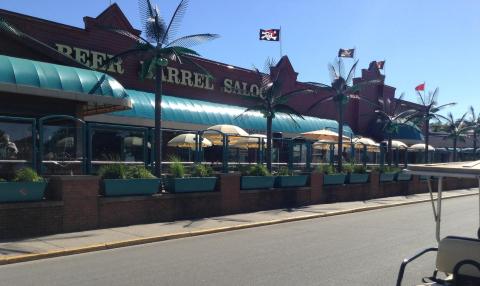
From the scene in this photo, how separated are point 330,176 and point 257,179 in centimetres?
524

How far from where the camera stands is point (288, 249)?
36.1ft

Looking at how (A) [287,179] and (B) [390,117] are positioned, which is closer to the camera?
(A) [287,179]

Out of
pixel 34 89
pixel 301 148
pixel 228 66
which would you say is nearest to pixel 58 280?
pixel 34 89

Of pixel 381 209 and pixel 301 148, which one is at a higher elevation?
pixel 301 148

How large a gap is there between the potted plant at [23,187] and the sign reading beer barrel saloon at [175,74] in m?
7.99

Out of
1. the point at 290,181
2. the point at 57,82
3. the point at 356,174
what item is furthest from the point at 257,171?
the point at 57,82

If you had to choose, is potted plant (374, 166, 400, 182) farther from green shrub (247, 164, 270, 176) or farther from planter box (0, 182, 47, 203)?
planter box (0, 182, 47, 203)

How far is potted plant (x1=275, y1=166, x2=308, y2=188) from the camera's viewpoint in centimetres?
1997

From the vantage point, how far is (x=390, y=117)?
34.4 m

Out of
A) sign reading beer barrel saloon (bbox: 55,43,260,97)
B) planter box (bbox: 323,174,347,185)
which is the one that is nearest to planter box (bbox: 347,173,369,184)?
planter box (bbox: 323,174,347,185)

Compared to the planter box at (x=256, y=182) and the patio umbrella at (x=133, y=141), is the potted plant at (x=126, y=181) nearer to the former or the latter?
the patio umbrella at (x=133, y=141)

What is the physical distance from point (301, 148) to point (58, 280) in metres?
17.9

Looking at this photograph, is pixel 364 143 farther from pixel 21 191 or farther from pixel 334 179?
pixel 21 191

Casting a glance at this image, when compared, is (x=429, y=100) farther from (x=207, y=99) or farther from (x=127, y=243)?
(x=127, y=243)
